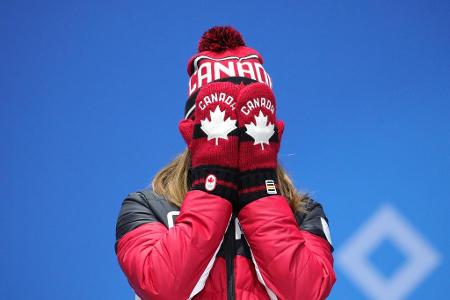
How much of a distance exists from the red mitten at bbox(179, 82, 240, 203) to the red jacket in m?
0.02

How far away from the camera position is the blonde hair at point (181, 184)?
0.79 m

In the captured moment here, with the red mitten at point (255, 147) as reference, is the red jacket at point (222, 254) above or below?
below

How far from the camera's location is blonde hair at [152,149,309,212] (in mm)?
790

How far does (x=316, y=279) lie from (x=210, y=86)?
0.97 ft

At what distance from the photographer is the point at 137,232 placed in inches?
26.7

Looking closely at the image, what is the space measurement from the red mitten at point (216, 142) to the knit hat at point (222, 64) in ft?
0.29
